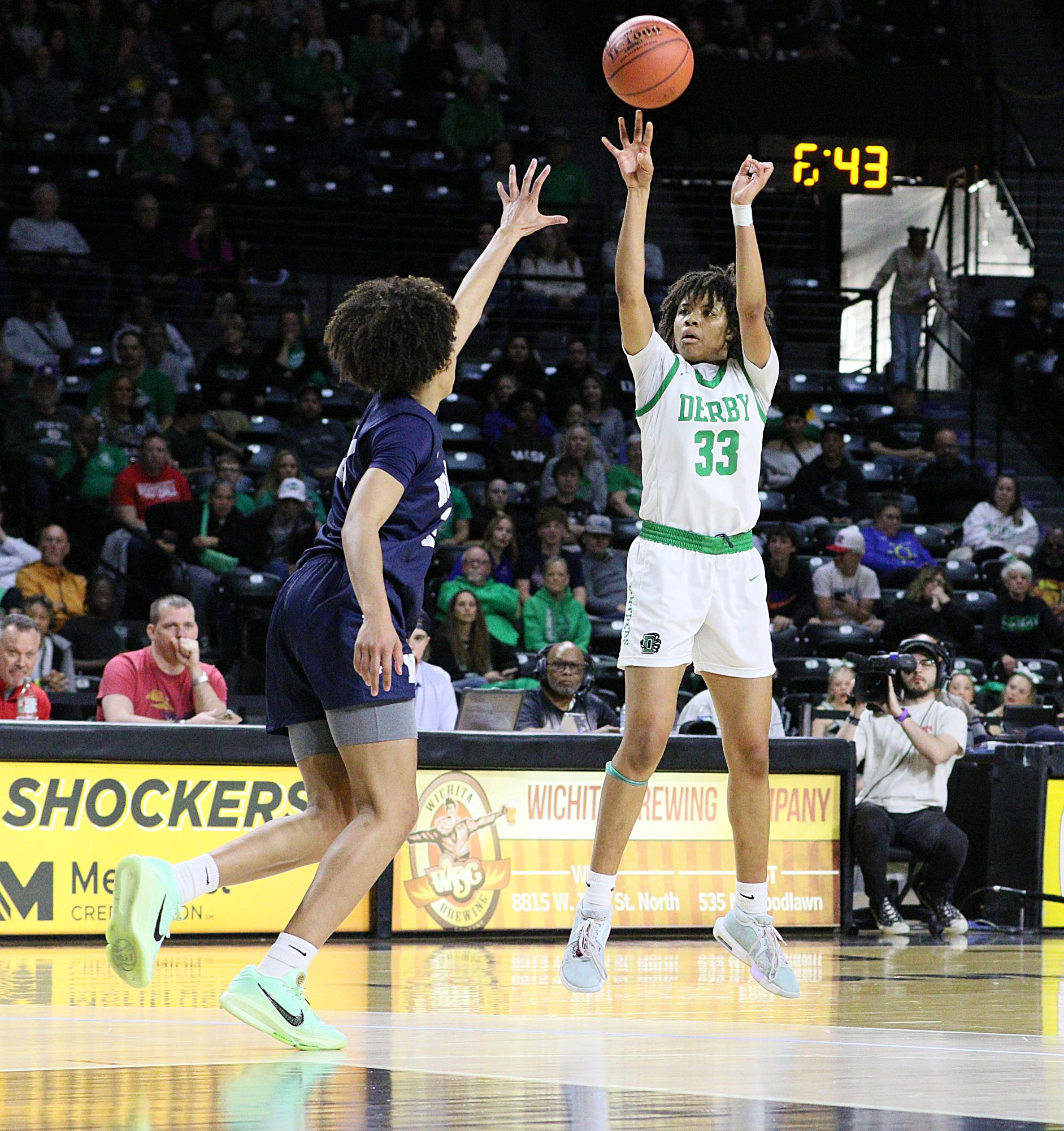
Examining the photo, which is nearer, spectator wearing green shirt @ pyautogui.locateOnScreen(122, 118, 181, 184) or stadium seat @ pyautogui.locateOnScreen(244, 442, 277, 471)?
stadium seat @ pyautogui.locateOnScreen(244, 442, 277, 471)

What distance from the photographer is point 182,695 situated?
30.6 feet

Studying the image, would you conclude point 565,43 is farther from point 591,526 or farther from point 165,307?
point 591,526

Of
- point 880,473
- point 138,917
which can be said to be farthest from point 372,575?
point 880,473

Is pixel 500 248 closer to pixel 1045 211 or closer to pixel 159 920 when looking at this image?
pixel 159 920

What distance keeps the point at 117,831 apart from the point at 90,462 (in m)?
6.45

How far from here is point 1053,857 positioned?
10.2 meters

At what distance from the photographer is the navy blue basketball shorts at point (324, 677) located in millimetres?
4465

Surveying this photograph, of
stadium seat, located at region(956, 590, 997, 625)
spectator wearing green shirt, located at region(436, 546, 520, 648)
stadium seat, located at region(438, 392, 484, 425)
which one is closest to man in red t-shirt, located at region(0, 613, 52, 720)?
spectator wearing green shirt, located at region(436, 546, 520, 648)

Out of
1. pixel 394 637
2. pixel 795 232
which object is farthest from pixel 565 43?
pixel 394 637

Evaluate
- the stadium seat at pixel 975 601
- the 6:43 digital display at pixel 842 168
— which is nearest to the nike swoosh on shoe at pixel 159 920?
the stadium seat at pixel 975 601

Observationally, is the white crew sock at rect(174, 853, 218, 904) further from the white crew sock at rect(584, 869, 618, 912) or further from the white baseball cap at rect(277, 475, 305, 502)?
the white baseball cap at rect(277, 475, 305, 502)

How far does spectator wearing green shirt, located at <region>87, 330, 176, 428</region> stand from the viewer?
14969 millimetres

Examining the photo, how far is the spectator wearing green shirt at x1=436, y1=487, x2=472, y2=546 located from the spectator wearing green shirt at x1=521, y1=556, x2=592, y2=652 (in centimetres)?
113

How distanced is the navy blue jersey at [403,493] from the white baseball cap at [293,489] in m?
8.62
